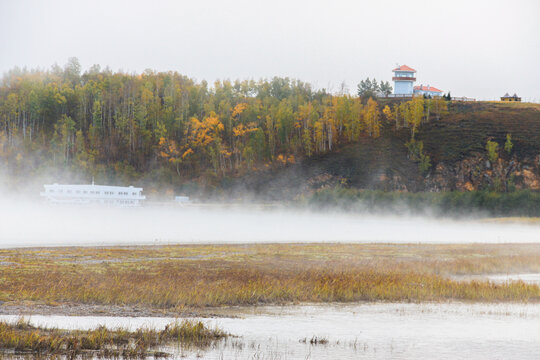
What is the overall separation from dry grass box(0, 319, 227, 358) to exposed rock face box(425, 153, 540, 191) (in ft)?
393

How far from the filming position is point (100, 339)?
769 inches

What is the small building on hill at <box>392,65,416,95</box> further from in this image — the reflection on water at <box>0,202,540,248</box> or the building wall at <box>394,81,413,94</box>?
the reflection on water at <box>0,202,540,248</box>

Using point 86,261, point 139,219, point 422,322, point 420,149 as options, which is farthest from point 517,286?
point 420,149

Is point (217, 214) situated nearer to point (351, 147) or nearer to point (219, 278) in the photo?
point (351, 147)

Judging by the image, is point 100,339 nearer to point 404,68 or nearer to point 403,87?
point 404,68

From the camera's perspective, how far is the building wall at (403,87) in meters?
194

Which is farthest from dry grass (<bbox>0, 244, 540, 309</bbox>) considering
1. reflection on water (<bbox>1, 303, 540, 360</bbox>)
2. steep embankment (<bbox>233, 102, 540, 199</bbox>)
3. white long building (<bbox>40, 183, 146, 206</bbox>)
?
steep embankment (<bbox>233, 102, 540, 199</bbox>)

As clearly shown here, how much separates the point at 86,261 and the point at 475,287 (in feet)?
71.3

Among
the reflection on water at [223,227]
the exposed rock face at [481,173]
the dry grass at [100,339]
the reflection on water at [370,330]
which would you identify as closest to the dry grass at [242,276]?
the reflection on water at [370,330]

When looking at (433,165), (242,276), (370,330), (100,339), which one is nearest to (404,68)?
(433,165)

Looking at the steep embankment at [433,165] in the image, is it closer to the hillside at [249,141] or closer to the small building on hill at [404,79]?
the hillside at [249,141]

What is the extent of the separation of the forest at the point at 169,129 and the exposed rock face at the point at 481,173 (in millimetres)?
10124

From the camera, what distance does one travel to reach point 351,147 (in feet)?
506

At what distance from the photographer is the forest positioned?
154m
